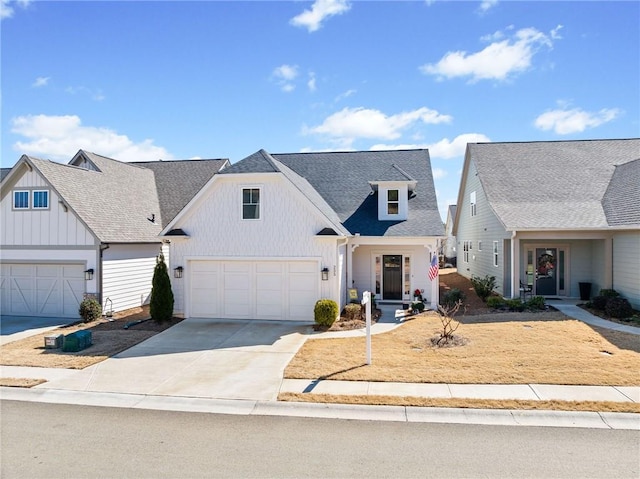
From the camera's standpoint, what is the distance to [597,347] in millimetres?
11750

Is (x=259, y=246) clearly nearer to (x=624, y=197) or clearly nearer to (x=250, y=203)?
(x=250, y=203)

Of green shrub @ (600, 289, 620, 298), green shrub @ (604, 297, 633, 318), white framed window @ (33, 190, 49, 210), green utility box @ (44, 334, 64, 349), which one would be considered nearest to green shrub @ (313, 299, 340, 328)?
green utility box @ (44, 334, 64, 349)

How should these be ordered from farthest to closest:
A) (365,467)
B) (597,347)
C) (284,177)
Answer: (284,177) < (597,347) < (365,467)

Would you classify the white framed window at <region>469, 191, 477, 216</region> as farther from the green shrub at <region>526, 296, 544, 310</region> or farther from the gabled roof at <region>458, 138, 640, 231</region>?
the green shrub at <region>526, 296, 544, 310</region>

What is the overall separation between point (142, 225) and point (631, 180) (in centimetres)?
2282

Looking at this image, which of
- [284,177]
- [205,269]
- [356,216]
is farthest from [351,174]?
[205,269]

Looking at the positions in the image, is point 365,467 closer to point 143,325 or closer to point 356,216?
point 143,325

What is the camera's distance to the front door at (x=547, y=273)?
20.7 m

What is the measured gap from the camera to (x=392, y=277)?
1966 centimetres

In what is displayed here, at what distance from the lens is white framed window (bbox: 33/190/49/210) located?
1733cm

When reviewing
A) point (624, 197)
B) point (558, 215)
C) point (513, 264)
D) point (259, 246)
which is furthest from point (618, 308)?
point (259, 246)

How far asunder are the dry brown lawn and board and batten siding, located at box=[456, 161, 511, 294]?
1520 cm

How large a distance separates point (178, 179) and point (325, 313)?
1427 centimetres

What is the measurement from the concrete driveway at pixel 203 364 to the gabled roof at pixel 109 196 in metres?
5.65
